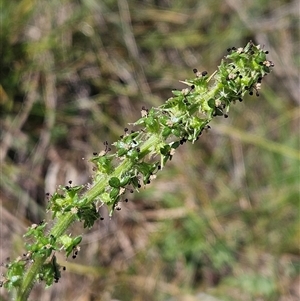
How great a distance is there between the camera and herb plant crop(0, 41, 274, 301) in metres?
1.72

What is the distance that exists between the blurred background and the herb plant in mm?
2669

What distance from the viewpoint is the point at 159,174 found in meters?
5.06

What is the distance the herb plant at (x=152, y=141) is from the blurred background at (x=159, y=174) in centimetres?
267

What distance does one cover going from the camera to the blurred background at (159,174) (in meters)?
4.74

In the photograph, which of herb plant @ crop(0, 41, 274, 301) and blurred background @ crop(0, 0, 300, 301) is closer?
herb plant @ crop(0, 41, 274, 301)

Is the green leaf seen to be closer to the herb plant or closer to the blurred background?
the herb plant

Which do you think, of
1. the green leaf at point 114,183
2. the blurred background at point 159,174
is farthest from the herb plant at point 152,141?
the blurred background at point 159,174

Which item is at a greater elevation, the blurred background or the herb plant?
the blurred background

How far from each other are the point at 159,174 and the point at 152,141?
10.9ft

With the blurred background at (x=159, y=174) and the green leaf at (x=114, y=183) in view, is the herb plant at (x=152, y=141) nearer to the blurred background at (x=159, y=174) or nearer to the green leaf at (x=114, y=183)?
the green leaf at (x=114, y=183)

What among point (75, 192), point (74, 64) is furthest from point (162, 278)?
point (75, 192)

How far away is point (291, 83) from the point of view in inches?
237

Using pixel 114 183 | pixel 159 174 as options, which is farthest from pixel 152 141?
pixel 159 174

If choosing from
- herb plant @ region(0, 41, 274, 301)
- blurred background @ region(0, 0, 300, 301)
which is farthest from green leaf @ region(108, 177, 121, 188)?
blurred background @ region(0, 0, 300, 301)
